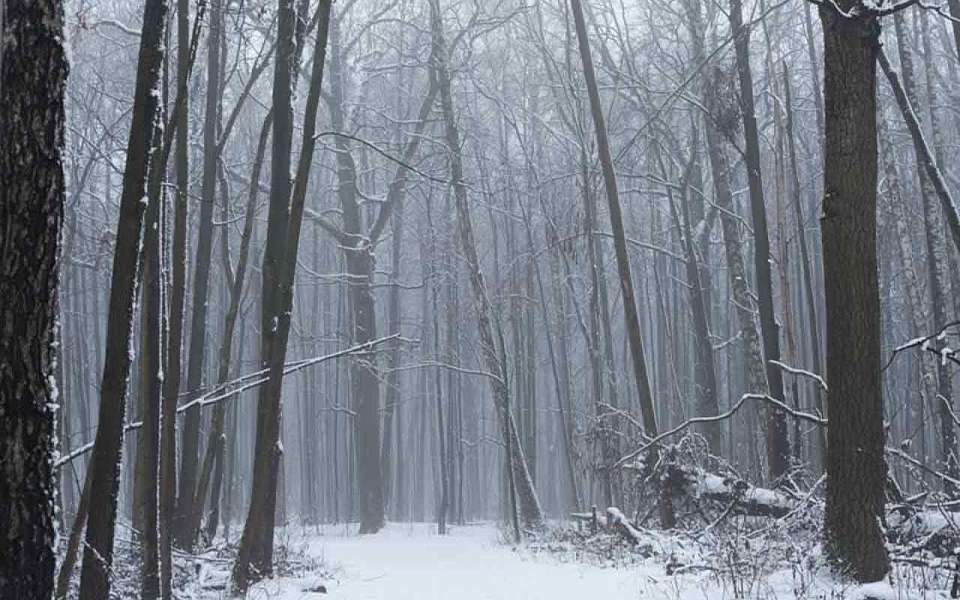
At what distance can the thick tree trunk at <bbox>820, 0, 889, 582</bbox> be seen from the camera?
668cm

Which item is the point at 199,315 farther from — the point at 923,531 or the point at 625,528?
the point at 923,531

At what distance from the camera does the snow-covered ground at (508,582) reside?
666 cm

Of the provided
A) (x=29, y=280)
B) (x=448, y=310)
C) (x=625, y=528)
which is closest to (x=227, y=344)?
(x=625, y=528)

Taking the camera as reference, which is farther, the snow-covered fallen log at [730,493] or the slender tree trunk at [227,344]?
the slender tree trunk at [227,344]

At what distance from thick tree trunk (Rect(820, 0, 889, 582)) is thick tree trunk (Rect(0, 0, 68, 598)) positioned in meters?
5.37

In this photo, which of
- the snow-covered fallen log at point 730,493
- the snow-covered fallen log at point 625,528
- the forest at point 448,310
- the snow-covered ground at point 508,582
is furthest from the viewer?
the snow-covered fallen log at point 625,528

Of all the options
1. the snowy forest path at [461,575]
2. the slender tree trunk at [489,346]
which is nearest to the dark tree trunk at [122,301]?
the snowy forest path at [461,575]

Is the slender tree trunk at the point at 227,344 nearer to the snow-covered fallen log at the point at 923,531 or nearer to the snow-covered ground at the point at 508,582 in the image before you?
the snow-covered ground at the point at 508,582

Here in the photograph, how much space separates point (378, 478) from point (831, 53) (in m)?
19.2

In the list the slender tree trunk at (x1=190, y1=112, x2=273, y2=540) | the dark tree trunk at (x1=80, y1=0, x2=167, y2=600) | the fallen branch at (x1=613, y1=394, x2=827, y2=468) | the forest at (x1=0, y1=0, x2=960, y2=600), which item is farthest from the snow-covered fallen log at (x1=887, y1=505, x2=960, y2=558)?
the slender tree trunk at (x1=190, y1=112, x2=273, y2=540)

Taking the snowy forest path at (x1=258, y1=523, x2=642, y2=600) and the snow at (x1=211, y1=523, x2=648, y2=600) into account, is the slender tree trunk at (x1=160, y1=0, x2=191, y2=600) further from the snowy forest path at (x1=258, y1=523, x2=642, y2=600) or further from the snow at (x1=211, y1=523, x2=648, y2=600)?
the snowy forest path at (x1=258, y1=523, x2=642, y2=600)

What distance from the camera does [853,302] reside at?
22.1ft

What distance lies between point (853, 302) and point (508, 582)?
4.82 m

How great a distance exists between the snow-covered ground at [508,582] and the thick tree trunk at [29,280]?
15.0ft
